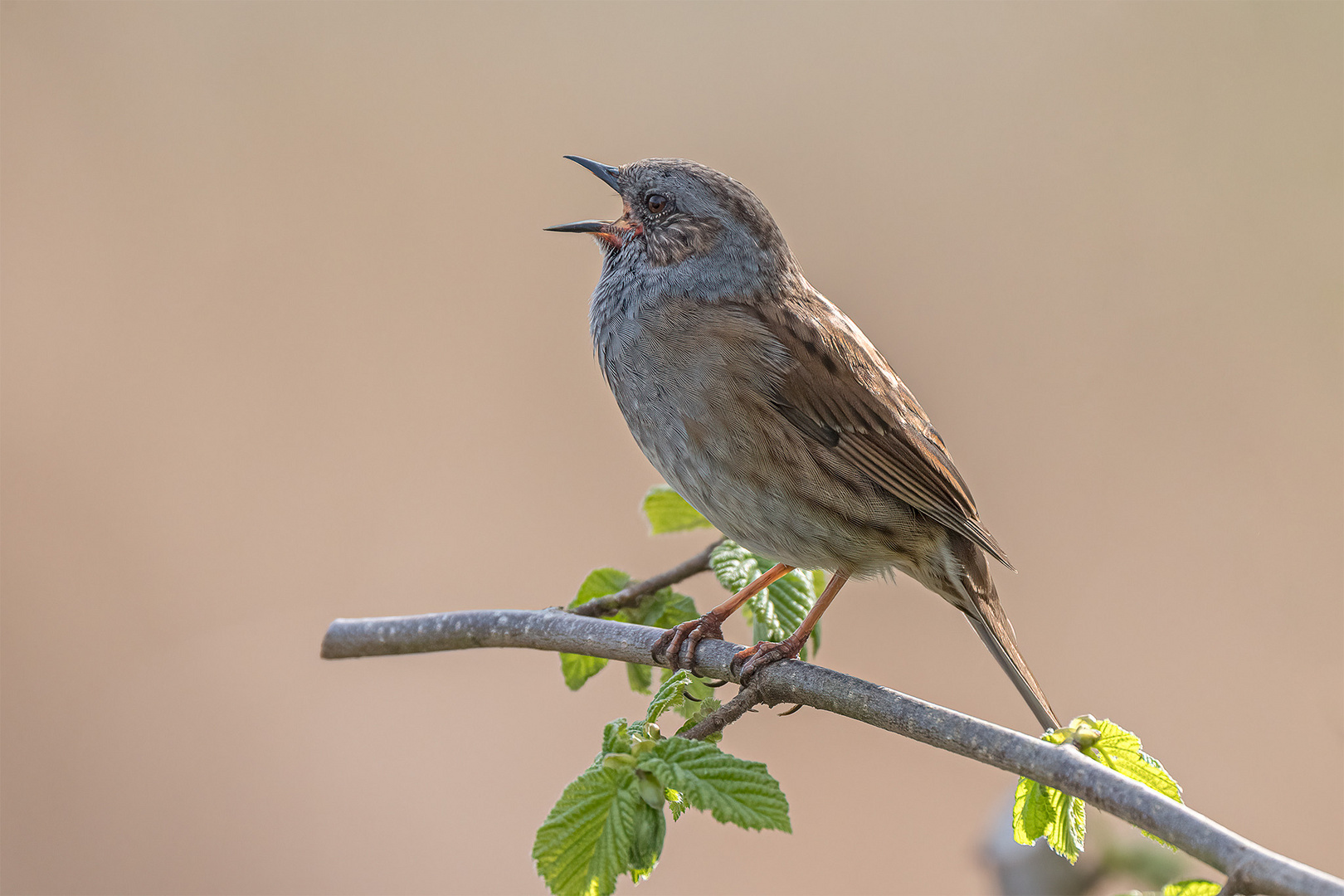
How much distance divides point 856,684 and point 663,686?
38 centimetres

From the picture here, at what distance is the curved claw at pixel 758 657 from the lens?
238 centimetres

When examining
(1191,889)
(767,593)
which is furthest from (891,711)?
(767,593)

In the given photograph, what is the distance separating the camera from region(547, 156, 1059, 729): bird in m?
2.83

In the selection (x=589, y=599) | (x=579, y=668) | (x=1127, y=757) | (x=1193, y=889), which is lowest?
(x=1193, y=889)

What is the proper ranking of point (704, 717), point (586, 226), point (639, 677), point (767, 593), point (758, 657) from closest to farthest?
point (704, 717) → point (758, 657) → point (639, 677) → point (767, 593) → point (586, 226)

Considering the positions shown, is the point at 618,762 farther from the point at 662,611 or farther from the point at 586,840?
the point at 662,611

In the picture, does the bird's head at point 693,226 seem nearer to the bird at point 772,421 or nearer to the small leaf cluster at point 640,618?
the bird at point 772,421

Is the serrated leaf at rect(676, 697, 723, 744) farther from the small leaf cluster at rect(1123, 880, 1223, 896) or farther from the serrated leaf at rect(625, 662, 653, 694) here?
the small leaf cluster at rect(1123, 880, 1223, 896)

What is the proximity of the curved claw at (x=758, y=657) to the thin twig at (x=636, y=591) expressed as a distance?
1.02 ft

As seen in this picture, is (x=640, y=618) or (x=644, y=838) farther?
(x=640, y=618)

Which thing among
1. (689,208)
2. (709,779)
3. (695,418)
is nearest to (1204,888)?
(709,779)

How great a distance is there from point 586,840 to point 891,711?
0.59 m

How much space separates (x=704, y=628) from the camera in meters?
2.83

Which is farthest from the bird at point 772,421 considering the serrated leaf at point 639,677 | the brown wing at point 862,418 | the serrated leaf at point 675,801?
the serrated leaf at point 675,801
